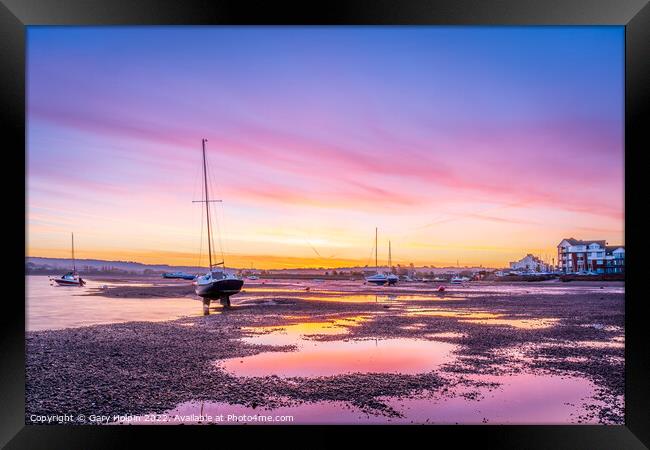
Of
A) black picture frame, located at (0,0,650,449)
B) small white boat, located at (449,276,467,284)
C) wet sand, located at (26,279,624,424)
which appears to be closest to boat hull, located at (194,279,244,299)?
wet sand, located at (26,279,624,424)

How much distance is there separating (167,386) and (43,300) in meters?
18.6

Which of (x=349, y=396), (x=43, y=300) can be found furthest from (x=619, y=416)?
(x=43, y=300)

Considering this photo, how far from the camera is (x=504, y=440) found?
20.5 feet

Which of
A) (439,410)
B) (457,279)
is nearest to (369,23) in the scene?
(439,410)

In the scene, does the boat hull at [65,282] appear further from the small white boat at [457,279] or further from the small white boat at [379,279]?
the small white boat at [457,279]

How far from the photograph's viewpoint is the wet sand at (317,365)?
7.77m

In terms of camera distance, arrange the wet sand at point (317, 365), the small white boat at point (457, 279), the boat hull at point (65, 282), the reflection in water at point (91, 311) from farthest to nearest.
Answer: the small white boat at point (457, 279) < the boat hull at point (65, 282) < the reflection in water at point (91, 311) < the wet sand at point (317, 365)

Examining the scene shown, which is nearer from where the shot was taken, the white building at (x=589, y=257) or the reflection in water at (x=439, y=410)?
the reflection in water at (x=439, y=410)

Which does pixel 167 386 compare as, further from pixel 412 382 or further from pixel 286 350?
pixel 412 382

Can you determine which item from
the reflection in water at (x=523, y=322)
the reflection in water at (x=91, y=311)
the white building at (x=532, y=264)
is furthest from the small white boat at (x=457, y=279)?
the reflection in water at (x=91, y=311)

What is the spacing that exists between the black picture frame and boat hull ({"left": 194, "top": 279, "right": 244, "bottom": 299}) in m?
14.7

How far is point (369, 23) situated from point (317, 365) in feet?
21.9

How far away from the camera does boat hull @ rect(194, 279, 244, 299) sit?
2114cm

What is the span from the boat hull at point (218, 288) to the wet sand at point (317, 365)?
4868mm
